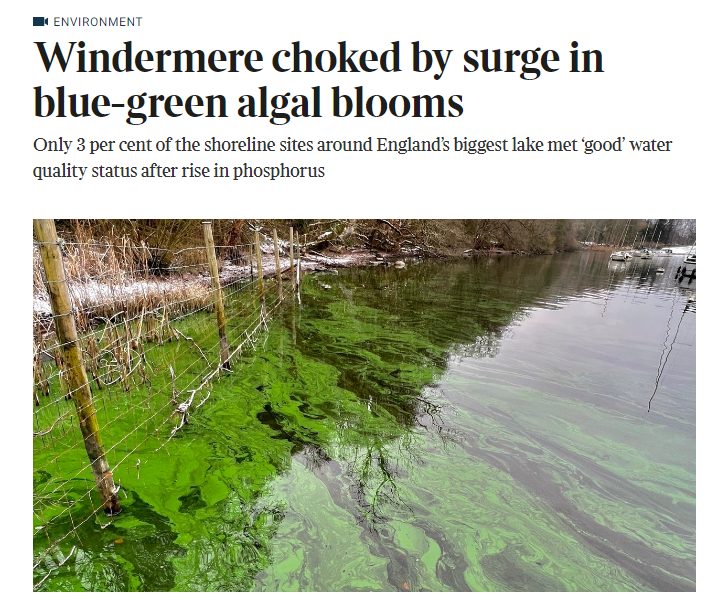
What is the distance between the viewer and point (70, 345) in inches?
95.0

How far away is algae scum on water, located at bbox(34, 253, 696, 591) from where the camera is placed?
8.62ft

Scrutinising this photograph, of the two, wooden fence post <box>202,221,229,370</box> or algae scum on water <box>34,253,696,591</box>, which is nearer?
algae scum on water <box>34,253,696,591</box>

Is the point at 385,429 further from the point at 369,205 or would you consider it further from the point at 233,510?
the point at 369,205

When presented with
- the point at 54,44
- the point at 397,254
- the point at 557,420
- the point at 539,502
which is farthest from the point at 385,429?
the point at 397,254

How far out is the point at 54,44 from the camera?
321 centimetres

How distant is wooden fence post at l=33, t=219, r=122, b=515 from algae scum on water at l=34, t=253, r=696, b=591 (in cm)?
32

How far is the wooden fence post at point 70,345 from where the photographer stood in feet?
7.47

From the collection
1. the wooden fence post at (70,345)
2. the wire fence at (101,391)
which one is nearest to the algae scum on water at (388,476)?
the wire fence at (101,391)

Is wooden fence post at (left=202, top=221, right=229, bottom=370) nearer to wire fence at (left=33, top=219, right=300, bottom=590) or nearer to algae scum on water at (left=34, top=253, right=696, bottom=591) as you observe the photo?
wire fence at (left=33, top=219, right=300, bottom=590)

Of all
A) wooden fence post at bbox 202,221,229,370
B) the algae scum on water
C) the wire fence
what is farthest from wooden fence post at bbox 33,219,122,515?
wooden fence post at bbox 202,221,229,370

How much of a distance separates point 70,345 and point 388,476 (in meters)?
2.56

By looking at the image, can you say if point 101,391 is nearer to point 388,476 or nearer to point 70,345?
point 70,345

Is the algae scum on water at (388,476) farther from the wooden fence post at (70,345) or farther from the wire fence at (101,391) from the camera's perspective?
the wooden fence post at (70,345)

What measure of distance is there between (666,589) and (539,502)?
0.89 m
